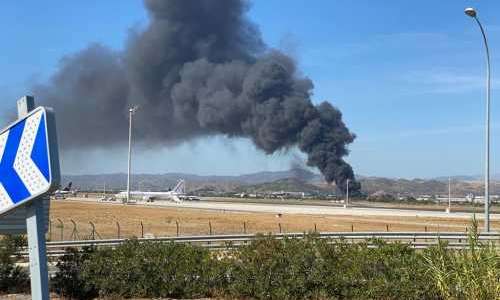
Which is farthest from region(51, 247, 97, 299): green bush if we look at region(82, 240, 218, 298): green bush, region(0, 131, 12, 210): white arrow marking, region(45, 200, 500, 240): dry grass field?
region(45, 200, 500, 240): dry grass field

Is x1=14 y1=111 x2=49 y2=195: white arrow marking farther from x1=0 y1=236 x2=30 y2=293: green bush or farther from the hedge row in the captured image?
x1=0 y1=236 x2=30 y2=293: green bush

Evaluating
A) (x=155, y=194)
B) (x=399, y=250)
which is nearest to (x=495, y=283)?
(x=399, y=250)

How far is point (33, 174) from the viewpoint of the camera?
9.81ft

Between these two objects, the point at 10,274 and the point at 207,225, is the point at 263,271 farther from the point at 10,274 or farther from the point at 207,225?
the point at 207,225

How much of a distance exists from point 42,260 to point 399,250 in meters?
7.27

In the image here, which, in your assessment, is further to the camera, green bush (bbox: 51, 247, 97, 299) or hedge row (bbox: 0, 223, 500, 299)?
green bush (bbox: 51, 247, 97, 299)

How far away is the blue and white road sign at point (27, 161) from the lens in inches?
115

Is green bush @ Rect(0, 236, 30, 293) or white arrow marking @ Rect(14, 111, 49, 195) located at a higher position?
white arrow marking @ Rect(14, 111, 49, 195)

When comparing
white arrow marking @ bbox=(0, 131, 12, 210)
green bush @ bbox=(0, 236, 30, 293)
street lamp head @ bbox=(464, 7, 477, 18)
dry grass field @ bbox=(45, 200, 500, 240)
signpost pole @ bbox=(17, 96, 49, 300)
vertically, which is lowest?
dry grass field @ bbox=(45, 200, 500, 240)

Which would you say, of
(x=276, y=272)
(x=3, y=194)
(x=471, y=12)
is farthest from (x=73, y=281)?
(x=471, y=12)

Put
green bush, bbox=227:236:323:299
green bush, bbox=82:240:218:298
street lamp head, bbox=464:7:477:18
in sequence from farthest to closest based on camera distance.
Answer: street lamp head, bbox=464:7:477:18 < green bush, bbox=82:240:218:298 < green bush, bbox=227:236:323:299

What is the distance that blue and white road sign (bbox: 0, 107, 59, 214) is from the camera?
2.93 meters

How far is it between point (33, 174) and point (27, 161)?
87 millimetres

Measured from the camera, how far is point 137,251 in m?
9.66
